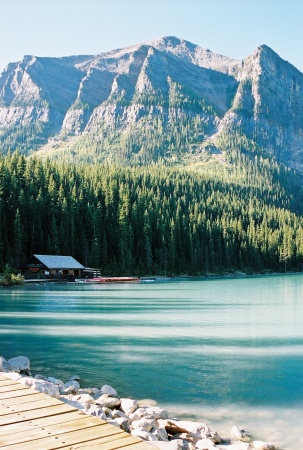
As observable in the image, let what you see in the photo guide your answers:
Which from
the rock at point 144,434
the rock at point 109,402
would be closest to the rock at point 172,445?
the rock at point 144,434

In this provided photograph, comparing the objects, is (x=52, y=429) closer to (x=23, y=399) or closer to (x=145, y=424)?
(x=23, y=399)

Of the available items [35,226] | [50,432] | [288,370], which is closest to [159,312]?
[288,370]

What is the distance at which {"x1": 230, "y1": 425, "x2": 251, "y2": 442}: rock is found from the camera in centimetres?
1242

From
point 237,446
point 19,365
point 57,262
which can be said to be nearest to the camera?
point 237,446

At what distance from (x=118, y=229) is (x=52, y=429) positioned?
116 meters

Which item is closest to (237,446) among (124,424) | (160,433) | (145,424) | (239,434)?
(239,434)

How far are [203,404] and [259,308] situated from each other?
102 feet

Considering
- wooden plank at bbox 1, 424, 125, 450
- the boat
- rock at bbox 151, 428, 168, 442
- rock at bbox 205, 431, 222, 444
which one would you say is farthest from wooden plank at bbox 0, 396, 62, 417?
the boat

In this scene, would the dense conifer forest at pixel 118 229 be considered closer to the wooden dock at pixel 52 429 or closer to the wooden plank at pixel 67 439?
the wooden dock at pixel 52 429

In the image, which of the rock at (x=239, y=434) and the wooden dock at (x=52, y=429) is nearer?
the wooden dock at (x=52, y=429)

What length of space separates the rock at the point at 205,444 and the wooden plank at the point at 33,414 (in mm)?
3420

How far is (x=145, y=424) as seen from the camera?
11719mm

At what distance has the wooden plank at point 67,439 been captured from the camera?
7555mm

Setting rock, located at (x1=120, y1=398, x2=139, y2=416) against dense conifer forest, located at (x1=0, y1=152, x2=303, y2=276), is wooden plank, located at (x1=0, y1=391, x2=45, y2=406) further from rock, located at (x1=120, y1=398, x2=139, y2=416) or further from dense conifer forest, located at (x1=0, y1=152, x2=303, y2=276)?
dense conifer forest, located at (x1=0, y1=152, x2=303, y2=276)
